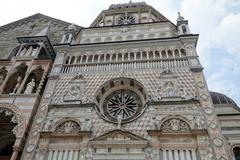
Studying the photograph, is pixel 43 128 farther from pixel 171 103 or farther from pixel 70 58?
pixel 171 103

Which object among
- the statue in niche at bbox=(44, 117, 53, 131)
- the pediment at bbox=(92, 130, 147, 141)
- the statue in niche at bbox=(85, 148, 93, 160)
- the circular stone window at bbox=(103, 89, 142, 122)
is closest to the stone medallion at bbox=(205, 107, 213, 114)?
the circular stone window at bbox=(103, 89, 142, 122)

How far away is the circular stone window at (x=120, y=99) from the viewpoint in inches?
486

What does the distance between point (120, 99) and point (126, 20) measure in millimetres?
8566

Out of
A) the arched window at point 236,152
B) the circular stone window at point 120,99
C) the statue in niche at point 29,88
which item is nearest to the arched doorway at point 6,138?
the statue in niche at point 29,88

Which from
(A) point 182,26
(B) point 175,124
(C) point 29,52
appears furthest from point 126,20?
(B) point 175,124

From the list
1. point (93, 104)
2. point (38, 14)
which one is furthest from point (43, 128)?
point (38, 14)

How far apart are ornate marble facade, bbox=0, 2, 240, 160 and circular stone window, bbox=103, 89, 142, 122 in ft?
0.19

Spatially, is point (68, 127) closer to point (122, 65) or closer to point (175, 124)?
A: point (122, 65)

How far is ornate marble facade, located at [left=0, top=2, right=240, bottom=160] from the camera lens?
10.3 meters

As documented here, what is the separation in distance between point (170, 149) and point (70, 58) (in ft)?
29.1

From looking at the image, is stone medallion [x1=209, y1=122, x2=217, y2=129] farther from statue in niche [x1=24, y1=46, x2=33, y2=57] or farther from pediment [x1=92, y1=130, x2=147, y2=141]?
statue in niche [x1=24, y1=46, x2=33, y2=57]

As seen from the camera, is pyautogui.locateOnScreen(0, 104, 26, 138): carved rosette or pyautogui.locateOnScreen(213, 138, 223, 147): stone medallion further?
pyautogui.locateOnScreen(0, 104, 26, 138): carved rosette

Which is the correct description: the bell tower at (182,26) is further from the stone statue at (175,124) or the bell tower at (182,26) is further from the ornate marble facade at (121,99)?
the stone statue at (175,124)

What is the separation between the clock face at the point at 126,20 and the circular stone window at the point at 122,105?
7.69 meters
